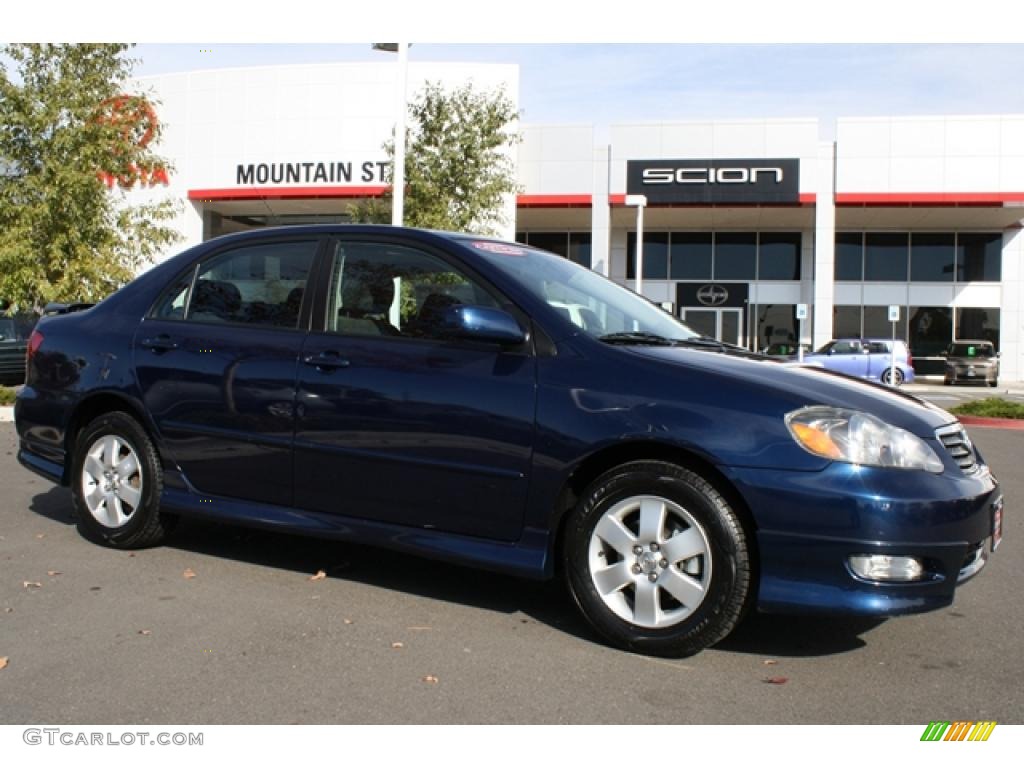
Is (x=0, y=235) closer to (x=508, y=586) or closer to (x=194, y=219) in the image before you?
(x=508, y=586)

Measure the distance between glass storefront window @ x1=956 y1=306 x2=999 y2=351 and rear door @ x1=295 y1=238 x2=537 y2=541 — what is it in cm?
3408

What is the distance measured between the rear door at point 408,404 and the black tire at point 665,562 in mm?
317

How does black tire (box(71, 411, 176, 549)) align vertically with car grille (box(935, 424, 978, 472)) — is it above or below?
below

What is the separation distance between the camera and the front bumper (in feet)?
11.4

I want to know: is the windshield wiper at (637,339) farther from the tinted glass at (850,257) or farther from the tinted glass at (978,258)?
the tinted glass at (978,258)

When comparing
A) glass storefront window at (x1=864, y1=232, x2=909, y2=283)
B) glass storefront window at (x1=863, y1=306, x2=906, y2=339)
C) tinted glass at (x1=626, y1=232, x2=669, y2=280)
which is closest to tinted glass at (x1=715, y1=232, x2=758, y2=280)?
tinted glass at (x1=626, y1=232, x2=669, y2=280)

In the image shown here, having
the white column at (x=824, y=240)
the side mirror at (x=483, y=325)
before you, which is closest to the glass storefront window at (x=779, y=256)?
the white column at (x=824, y=240)

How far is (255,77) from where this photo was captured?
96.7ft

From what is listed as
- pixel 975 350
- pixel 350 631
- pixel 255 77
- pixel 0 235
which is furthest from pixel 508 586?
pixel 975 350

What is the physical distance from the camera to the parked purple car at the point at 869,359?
28375 millimetres

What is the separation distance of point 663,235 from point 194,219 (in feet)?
53.0

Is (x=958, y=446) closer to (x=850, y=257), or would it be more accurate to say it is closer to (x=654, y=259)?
(x=654, y=259)
